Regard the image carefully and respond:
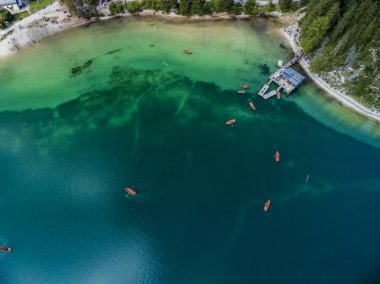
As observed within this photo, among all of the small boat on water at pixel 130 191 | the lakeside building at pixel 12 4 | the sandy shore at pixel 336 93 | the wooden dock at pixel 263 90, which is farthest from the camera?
the lakeside building at pixel 12 4

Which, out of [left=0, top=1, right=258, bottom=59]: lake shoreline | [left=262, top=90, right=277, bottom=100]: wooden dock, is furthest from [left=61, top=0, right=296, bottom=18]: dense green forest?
[left=262, top=90, right=277, bottom=100]: wooden dock

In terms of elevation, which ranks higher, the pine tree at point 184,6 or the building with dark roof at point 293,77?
the pine tree at point 184,6

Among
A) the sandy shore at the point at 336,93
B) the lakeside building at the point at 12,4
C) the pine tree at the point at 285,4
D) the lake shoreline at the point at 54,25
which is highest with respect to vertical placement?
the lakeside building at the point at 12,4

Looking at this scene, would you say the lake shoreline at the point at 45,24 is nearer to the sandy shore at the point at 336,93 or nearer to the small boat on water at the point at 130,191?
the sandy shore at the point at 336,93

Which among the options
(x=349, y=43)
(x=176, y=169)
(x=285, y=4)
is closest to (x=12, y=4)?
(x=176, y=169)

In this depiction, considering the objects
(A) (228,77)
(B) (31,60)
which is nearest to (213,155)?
(A) (228,77)

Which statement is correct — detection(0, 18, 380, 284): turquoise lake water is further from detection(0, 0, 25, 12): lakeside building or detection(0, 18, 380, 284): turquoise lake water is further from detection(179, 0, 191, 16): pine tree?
detection(0, 0, 25, 12): lakeside building

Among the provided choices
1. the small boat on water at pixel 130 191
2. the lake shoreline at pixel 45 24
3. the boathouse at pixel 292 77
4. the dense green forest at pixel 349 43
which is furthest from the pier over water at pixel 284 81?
the small boat on water at pixel 130 191
